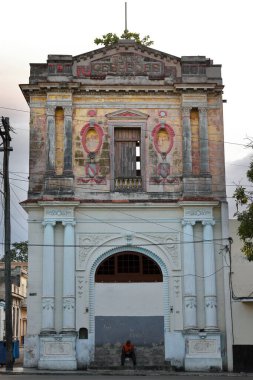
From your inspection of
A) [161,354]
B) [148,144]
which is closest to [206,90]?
[148,144]

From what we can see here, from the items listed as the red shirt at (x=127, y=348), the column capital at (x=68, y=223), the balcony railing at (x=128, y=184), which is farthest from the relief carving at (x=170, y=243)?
the red shirt at (x=127, y=348)

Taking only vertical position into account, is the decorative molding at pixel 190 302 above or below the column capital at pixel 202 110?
below

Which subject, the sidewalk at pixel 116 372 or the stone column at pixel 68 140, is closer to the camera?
the sidewalk at pixel 116 372

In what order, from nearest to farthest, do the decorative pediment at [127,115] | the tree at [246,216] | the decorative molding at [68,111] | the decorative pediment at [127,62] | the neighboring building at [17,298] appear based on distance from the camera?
the tree at [246,216], the decorative molding at [68,111], the decorative pediment at [127,115], the decorative pediment at [127,62], the neighboring building at [17,298]

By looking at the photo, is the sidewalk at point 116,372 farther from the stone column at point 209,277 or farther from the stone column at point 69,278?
the stone column at point 209,277

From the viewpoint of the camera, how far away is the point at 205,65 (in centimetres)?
3391

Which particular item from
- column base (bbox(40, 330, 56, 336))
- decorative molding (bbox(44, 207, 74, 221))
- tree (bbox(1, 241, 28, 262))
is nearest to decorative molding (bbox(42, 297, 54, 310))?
column base (bbox(40, 330, 56, 336))

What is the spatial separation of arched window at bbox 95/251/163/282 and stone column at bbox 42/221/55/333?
216 cm

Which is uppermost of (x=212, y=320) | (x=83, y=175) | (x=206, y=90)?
(x=206, y=90)

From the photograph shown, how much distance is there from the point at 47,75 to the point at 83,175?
196 inches

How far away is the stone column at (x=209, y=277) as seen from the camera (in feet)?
103

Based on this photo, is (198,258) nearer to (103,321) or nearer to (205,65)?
(103,321)

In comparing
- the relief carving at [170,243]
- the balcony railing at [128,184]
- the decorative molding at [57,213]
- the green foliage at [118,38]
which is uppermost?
the green foliage at [118,38]

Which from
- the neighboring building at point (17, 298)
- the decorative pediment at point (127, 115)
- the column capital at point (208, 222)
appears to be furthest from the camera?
the neighboring building at point (17, 298)
